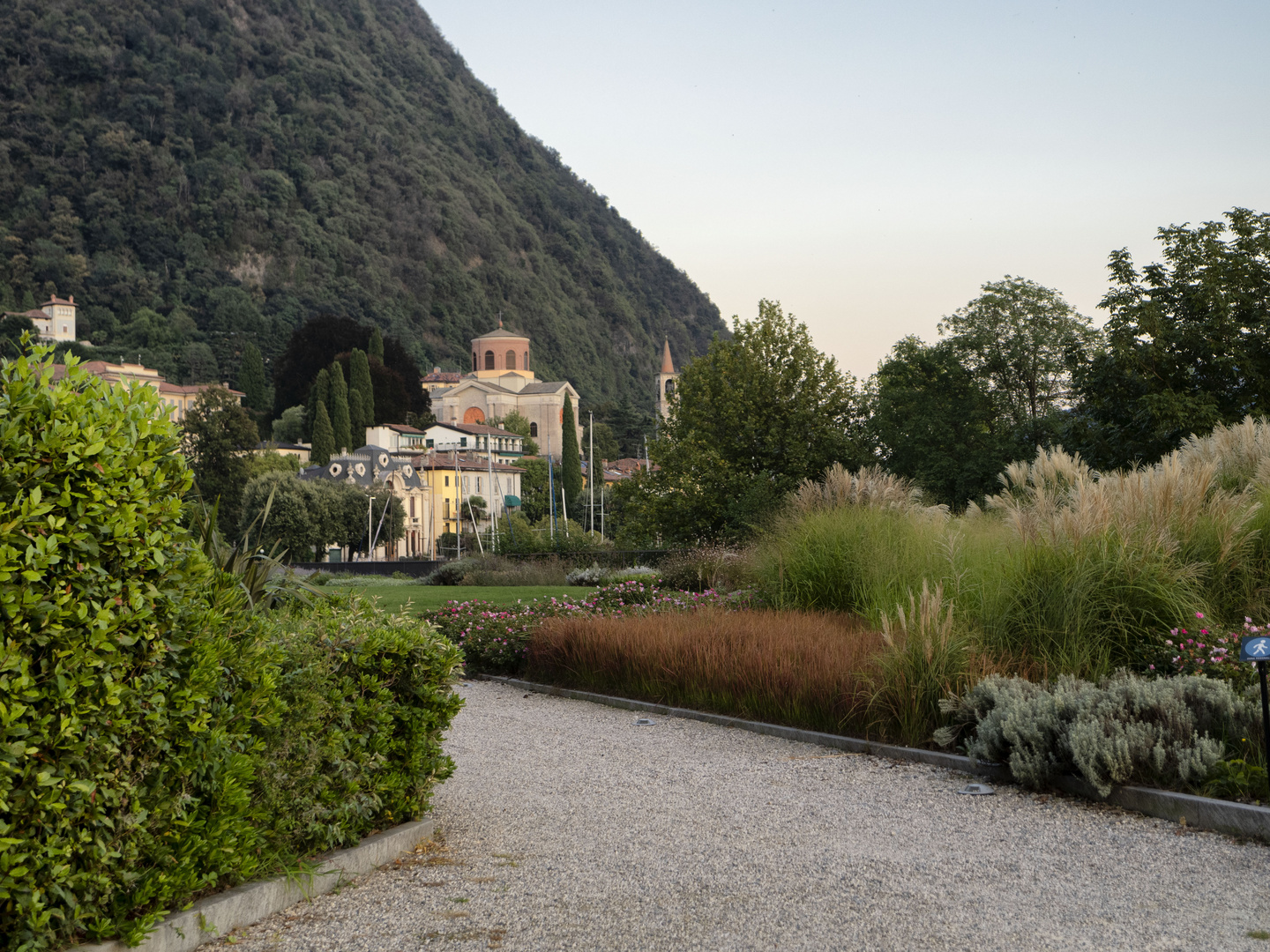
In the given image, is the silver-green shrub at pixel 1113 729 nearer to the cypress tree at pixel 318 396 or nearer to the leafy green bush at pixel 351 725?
Result: the leafy green bush at pixel 351 725

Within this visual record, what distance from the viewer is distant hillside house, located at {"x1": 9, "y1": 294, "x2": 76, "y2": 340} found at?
122 metres

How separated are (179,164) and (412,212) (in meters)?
41.6

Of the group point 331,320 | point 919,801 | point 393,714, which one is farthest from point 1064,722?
point 331,320

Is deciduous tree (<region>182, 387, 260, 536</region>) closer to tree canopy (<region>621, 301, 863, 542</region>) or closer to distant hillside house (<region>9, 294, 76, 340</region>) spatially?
tree canopy (<region>621, 301, 863, 542</region>)

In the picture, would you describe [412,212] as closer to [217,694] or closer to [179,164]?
[179,164]

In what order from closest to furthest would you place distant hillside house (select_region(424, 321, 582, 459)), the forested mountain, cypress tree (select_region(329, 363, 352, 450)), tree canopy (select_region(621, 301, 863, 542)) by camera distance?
tree canopy (select_region(621, 301, 863, 542)) < cypress tree (select_region(329, 363, 352, 450)) < distant hillside house (select_region(424, 321, 582, 459)) < the forested mountain

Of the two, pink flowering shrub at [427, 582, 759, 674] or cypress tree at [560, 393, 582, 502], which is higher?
cypress tree at [560, 393, 582, 502]

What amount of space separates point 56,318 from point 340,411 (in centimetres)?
5565

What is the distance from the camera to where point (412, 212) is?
197375 mm

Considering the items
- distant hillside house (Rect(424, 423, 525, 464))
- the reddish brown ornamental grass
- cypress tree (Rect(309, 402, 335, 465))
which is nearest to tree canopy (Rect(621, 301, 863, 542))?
the reddish brown ornamental grass

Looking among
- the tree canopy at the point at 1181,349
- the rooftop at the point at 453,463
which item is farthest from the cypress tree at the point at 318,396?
the tree canopy at the point at 1181,349

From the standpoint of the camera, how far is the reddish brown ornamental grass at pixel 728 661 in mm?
7820

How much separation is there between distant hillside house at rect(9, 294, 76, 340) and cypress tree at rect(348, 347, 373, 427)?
45538 mm

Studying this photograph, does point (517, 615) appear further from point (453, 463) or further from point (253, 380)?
point (253, 380)
